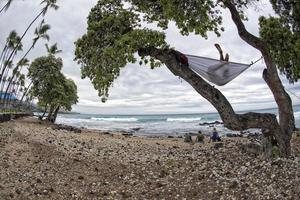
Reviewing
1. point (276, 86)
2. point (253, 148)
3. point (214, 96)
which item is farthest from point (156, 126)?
point (214, 96)

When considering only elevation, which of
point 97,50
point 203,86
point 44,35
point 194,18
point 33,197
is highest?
point 44,35

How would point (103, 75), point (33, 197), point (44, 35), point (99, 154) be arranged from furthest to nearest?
point (44, 35)
point (99, 154)
point (103, 75)
point (33, 197)

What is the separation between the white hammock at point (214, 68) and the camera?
35.1ft

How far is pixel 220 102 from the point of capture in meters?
10.4

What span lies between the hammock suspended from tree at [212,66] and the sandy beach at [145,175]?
2.42 meters

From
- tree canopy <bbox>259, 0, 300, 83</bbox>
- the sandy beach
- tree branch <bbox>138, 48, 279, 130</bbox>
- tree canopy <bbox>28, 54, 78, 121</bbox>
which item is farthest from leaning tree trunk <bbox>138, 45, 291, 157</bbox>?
tree canopy <bbox>28, 54, 78, 121</bbox>

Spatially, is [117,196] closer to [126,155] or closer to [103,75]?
[103,75]

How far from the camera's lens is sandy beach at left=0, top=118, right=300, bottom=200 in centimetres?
920

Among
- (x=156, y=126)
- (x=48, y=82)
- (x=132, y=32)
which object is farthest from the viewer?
(x=156, y=126)

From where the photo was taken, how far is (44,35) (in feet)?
133

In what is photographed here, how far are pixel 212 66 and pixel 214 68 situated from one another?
0.08 metres

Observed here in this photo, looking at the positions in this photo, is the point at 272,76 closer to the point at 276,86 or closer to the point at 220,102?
the point at 276,86

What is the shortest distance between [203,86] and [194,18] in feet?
5.62

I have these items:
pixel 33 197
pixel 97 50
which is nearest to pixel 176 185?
pixel 33 197
